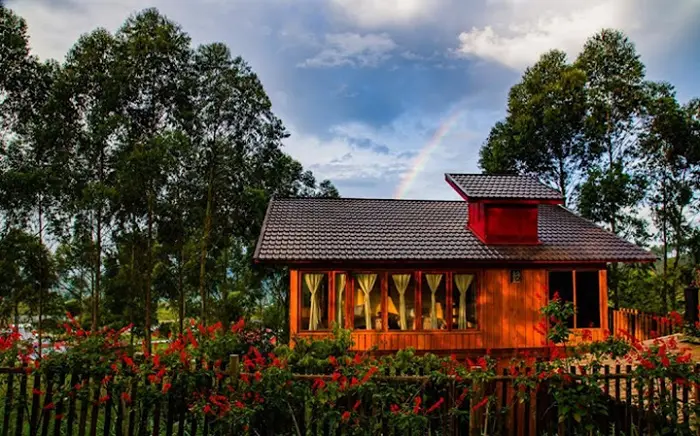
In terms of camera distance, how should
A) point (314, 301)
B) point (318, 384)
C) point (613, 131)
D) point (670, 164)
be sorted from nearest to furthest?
point (318, 384) < point (314, 301) < point (670, 164) < point (613, 131)

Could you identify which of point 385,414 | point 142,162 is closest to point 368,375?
point 385,414

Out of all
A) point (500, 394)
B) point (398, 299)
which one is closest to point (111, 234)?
point (398, 299)

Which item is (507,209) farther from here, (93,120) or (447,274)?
(93,120)

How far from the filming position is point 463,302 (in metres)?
11.5

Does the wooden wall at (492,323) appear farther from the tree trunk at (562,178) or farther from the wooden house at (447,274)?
the tree trunk at (562,178)

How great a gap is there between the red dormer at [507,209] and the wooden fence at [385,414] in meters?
7.47

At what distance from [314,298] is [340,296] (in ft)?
1.95

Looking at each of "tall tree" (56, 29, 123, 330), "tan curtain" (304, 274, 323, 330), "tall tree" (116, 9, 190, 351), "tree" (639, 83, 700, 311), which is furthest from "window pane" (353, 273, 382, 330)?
"tree" (639, 83, 700, 311)

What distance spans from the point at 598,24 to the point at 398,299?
1565cm

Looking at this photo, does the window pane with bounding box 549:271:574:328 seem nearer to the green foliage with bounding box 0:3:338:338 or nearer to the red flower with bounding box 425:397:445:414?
the red flower with bounding box 425:397:445:414

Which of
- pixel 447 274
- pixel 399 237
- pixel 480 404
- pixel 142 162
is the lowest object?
pixel 480 404

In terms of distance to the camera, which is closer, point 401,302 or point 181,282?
point 401,302

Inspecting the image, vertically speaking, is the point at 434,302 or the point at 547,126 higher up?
the point at 547,126

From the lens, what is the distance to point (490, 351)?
37.3 ft
